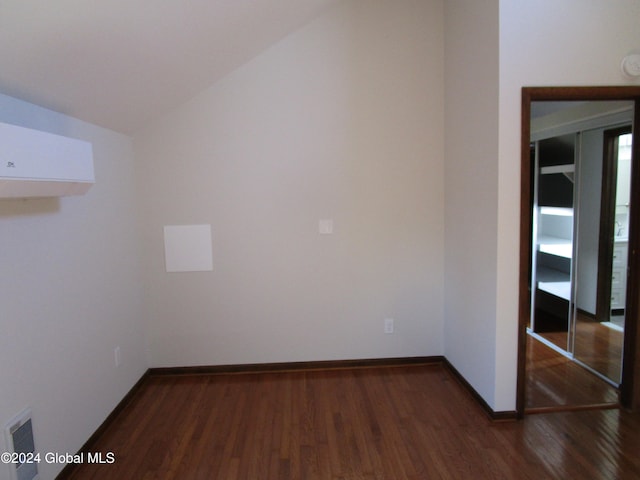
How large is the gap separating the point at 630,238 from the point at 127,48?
3.25m

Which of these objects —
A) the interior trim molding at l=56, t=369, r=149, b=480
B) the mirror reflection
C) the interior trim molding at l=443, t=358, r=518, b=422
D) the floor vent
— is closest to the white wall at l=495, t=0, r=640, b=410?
the mirror reflection

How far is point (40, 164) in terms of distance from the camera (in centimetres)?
150

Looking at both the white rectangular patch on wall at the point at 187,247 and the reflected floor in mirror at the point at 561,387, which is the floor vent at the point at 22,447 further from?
the reflected floor in mirror at the point at 561,387

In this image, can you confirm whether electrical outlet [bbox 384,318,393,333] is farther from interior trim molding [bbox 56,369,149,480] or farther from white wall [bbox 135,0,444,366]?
interior trim molding [bbox 56,369,149,480]

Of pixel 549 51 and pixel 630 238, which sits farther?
pixel 630 238

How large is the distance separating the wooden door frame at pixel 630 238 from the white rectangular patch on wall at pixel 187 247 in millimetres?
2317

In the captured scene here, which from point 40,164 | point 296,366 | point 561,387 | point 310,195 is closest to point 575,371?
point 561,387

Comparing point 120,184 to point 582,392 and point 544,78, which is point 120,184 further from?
point 582,392

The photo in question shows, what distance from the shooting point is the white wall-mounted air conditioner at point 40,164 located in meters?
1.34

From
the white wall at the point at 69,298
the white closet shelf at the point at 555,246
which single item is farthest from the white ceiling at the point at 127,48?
the white closet shelf at the point at 555,246

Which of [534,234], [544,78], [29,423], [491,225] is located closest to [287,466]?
[29,423]

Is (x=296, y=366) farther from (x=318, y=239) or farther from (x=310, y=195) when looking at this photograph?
(x=310, y=195)

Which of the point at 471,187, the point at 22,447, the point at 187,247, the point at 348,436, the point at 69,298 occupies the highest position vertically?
the point at 471,187

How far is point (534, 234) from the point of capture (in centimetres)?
365
